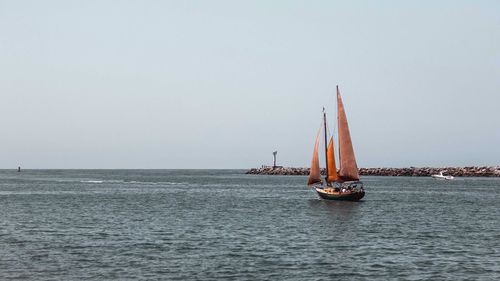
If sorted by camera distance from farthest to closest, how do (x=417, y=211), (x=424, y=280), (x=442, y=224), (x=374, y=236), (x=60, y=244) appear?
(x=417, y=211), (x=442, y=224), (x=374, y=236), (x=60, y=244), (x=424, y=280)

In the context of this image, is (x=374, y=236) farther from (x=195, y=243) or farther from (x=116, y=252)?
(x=116, y=252)

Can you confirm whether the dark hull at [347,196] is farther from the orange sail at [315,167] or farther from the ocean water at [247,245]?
the ocean water at [247,245]

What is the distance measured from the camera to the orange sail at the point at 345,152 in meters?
73.6

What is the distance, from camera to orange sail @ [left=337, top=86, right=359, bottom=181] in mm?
73625

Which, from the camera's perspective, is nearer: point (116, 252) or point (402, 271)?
point (402, 271)

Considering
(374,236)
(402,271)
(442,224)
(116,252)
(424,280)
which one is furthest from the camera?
(442,224)

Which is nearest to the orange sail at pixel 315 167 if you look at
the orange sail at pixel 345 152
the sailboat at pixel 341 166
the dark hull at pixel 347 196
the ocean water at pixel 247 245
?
the sailboat at pixel 341 166

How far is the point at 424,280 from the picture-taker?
2905 centimetres

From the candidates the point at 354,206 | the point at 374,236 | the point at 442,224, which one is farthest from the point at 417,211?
→ the point at 374,236

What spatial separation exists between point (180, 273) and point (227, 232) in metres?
16.7

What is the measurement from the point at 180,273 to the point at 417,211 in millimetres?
44511

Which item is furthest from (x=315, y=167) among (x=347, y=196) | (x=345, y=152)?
(x=345, y=152)

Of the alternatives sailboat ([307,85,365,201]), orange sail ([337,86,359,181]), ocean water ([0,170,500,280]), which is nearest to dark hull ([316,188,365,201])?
sailboat ([307,85,365,201])

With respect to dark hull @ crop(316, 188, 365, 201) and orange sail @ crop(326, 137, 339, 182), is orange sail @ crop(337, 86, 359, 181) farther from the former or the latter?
dark hull @ crop(316, 188, 365, 201)
